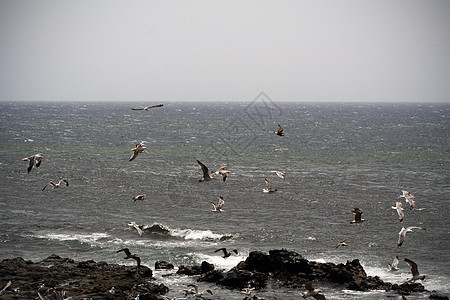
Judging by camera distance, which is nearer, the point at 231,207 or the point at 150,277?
the point at 150,277

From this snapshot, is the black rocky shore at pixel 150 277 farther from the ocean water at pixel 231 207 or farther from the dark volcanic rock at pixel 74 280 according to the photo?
the ocean water at pixel 231 207

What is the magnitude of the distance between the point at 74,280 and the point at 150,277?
4.77 meters

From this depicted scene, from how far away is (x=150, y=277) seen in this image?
32.5m

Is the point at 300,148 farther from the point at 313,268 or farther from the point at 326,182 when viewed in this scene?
the point at 313,268

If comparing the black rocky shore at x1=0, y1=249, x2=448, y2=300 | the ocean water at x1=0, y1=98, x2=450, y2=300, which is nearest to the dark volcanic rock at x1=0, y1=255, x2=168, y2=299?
the black rocky shore at x1=0, y1=249, x2=448, y2=300

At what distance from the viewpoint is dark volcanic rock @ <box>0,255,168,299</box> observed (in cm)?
2747

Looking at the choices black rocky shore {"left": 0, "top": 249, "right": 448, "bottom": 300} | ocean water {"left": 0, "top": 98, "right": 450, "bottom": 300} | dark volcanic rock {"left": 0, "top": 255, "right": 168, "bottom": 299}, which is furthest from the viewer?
A: ocean water {"left": 0, "top": 98, "right": 450, "bottom": 300}

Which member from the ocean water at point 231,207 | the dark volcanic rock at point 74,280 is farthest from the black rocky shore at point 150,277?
the ocean water at point 231,207

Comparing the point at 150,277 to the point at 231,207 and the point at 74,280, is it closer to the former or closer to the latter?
the point at 74,280

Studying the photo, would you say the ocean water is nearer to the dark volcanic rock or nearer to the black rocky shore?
the black rocky shore

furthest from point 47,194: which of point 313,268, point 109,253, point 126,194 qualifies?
point 313,268

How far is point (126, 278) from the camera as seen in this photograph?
31.0m

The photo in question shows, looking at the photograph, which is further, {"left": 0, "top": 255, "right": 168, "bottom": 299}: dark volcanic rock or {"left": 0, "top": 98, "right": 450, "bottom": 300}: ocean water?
{"left": 0, "top": 98, "right": 450, "bottom": 300}: ocean water

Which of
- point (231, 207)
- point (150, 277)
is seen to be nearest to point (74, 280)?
point (150, 277)
